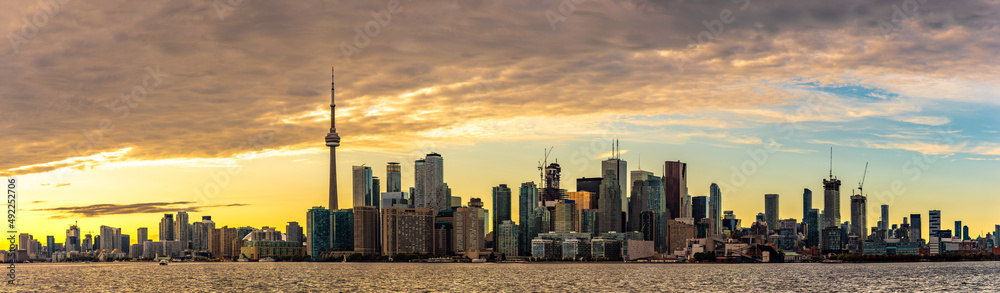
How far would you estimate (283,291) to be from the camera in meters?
187

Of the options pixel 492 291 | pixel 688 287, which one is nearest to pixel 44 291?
pixel 492 291

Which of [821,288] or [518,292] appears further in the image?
[821,288]

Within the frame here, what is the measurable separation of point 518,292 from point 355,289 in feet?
115

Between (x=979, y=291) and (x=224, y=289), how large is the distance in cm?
15093

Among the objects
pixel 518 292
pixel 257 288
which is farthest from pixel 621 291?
pixel 257 288

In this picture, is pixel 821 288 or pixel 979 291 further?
pixel 821 288

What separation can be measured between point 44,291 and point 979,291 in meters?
188

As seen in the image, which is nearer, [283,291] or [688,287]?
[283,291]

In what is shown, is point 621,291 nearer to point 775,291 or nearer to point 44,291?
point 775,291

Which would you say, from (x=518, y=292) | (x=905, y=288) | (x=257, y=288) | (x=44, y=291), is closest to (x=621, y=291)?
(x=518, y=292)

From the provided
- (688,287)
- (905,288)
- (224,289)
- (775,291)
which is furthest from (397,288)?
(905,288)

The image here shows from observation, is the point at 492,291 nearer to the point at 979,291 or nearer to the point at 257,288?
the point at 257,288

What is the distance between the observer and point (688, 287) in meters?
200

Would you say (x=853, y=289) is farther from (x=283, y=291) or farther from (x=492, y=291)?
(x=283, y=291)
